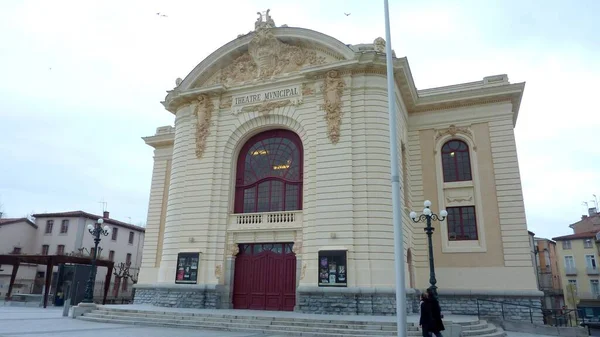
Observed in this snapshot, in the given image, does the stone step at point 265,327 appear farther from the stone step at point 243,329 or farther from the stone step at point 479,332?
the stone step at point 479,332

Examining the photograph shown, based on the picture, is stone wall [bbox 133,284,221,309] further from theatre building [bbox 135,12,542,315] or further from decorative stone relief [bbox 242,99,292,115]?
decorative stone relief [bbox 242,99,292,115]

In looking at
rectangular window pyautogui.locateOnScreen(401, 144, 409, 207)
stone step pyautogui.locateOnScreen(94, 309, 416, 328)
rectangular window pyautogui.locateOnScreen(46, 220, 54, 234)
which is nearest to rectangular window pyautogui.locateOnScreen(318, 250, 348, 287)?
stone step pyautogui.locateOnScreen(94, 309, 416, 328)

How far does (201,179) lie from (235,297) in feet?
21.5

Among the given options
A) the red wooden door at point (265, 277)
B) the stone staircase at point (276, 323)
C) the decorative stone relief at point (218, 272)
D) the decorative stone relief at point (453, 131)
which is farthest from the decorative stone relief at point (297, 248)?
the decorative stone relief at point (453, 131)

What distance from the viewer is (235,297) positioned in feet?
72.2

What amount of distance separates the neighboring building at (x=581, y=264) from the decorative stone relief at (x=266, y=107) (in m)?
41.6

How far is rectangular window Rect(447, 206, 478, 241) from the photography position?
23117 mm

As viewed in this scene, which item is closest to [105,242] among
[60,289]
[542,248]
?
[60,289]

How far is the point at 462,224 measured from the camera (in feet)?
76.7

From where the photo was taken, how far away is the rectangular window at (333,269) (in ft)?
62.8

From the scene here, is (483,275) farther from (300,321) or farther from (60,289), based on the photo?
(60,289)

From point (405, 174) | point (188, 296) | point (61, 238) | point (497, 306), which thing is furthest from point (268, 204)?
point (61, 238)

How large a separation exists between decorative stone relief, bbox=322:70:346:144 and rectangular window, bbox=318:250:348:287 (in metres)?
5.53

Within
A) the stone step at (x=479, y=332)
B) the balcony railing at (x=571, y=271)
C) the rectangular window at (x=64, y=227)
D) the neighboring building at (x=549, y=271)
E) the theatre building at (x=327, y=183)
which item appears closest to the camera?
the stone step at (x=479, y=332)
